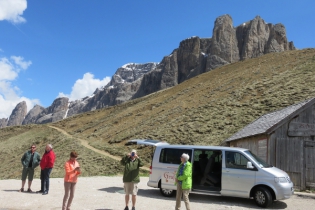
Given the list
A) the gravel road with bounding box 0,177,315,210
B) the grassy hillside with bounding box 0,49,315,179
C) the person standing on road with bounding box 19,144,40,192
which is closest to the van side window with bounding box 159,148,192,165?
the gravel road with bounding box 0,177,315,210

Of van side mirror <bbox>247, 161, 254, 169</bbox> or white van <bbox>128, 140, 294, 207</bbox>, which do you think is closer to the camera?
white van <bbox>128, 140, 294, 207</bbox>

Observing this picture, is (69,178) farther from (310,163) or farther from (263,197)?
(310,163)

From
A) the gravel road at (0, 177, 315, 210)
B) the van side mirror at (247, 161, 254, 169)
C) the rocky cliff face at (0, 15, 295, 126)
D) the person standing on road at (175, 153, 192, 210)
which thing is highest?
the rocky cliff face at (0, 15, 295, 126)

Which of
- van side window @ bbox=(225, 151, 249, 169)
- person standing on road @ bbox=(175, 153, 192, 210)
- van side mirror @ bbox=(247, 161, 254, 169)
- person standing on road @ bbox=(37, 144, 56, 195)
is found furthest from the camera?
person standing on road @ bbox=(37, 144, 56, 195)

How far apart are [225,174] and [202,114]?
28.3m

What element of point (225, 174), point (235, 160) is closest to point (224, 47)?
point (235, 160)

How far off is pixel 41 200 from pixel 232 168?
6.96 m

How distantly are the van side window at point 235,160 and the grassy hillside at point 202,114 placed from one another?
15.6 meters

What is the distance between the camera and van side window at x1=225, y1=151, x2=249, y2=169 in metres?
10.7

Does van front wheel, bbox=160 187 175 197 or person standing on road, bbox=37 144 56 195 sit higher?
person standing on road, bbox=37 144 56 195

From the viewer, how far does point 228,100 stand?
41.0m

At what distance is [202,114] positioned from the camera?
38.8 m

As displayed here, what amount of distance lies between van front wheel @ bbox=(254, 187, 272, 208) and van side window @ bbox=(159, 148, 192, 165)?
2.88 meters

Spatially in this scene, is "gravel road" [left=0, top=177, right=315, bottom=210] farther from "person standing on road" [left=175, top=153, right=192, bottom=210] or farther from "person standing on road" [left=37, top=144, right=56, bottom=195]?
"person standing on road" [left=175, top=153, right=192, bottom=210]
